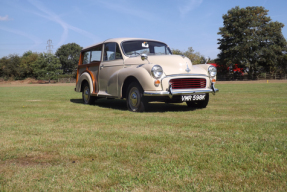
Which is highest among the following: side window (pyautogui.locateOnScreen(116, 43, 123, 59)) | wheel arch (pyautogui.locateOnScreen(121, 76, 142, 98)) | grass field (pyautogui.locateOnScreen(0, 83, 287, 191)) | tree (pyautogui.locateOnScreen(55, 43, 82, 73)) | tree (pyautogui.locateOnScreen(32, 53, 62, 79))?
tree (pyautogui.locateOnScreen(55, 43, 82, 73))

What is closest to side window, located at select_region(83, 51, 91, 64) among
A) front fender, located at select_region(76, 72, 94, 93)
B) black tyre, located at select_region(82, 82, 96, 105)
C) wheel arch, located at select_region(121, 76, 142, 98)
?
front fender, located at select_region(76, 72, 94, 93)

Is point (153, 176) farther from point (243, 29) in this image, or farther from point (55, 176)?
point (243, 29)

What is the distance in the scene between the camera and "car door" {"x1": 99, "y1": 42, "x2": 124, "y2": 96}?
8.06m

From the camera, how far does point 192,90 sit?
7.02m

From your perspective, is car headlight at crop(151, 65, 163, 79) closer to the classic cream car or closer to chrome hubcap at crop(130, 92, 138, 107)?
the classic cream car

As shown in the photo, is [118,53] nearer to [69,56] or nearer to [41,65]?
[41,65]

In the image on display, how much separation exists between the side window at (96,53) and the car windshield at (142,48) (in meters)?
1.31

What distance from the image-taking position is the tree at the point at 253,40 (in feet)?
168

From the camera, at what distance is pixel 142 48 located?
8.30m

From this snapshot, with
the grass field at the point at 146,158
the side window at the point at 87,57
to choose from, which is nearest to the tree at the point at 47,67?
the side window at the point at 87,57

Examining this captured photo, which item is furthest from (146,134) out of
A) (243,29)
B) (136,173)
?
(243,29)

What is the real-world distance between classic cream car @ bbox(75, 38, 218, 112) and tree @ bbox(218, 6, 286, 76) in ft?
152

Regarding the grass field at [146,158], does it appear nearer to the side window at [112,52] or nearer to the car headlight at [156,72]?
the car headlight at [156,72]

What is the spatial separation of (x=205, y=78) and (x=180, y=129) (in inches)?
121
